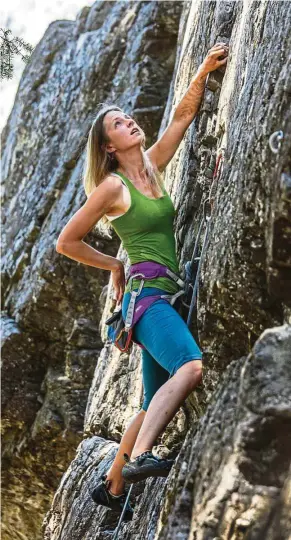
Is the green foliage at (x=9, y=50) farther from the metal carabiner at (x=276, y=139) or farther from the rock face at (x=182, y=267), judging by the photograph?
the metal carabiner at (x=276, y=139)

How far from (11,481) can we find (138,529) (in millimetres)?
9308

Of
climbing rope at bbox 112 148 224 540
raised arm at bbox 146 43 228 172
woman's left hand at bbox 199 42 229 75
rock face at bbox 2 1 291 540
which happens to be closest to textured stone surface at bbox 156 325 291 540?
rock face at bbox 2 1 291 540

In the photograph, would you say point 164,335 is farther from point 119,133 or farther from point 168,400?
point 119,133

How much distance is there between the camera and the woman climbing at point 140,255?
4582 millimetres

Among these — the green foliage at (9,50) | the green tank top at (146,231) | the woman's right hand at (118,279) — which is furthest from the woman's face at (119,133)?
the green foliage at (9,50)

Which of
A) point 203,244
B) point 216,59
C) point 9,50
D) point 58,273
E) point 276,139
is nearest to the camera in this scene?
point 276,139

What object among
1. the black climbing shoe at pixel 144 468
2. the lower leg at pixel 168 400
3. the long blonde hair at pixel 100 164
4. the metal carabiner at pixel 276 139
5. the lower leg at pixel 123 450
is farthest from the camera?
the long blonde hair at pixel 100 164

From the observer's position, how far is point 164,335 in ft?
15.4

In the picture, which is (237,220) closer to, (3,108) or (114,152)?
(114,152)

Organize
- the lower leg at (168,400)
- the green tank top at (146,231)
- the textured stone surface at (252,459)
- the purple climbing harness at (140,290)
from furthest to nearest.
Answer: the green tank top at (146,231) → the purple climbing harness at (140,290) → the lower leg at (168,400) → the textured stone surface at (252,459)

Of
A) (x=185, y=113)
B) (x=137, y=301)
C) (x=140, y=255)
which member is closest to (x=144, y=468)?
(x=137, y=301)

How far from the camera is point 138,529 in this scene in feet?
16.5

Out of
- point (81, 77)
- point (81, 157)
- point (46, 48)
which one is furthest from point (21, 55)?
point (46, 48)

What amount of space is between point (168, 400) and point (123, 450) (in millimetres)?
936
